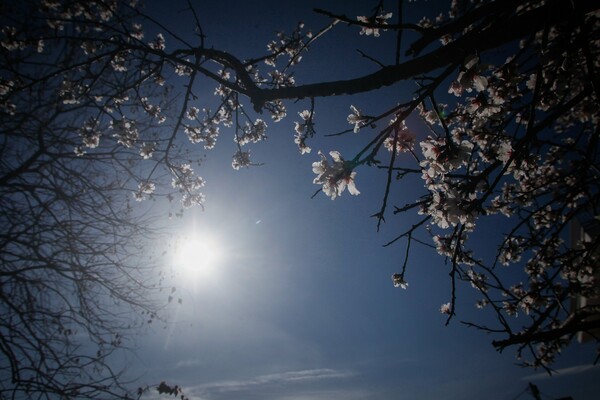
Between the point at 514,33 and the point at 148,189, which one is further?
the point at 148,189

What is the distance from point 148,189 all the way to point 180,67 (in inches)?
99.8

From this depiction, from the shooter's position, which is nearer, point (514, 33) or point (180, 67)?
point (514, 33)

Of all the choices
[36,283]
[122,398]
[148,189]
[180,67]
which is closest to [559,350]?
[122,398]

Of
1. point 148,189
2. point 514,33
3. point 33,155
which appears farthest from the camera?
point 148,189

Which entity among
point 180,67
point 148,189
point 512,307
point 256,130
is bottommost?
point 512,307

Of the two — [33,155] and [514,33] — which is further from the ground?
[33,155]

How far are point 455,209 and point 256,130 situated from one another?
13.4ft

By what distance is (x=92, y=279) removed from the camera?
5.64 metres

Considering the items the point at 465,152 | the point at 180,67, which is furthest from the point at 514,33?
the point at 180,67

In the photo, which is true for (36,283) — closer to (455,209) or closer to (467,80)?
(455,209)

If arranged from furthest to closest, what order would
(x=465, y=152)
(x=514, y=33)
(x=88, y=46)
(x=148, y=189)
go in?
(x=148, y=189) → (x=88, y=46) → (x=465, y=152) → (x=514, y=33)

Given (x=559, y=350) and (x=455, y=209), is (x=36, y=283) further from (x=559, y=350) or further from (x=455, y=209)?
(x=559, y=350)

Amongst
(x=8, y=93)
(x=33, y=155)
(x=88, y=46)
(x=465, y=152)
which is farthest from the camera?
(x=33, y=155)

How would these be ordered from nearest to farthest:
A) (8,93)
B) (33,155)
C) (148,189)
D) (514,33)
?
(514,33)
(8,93)
(33,155)
(148,189)
